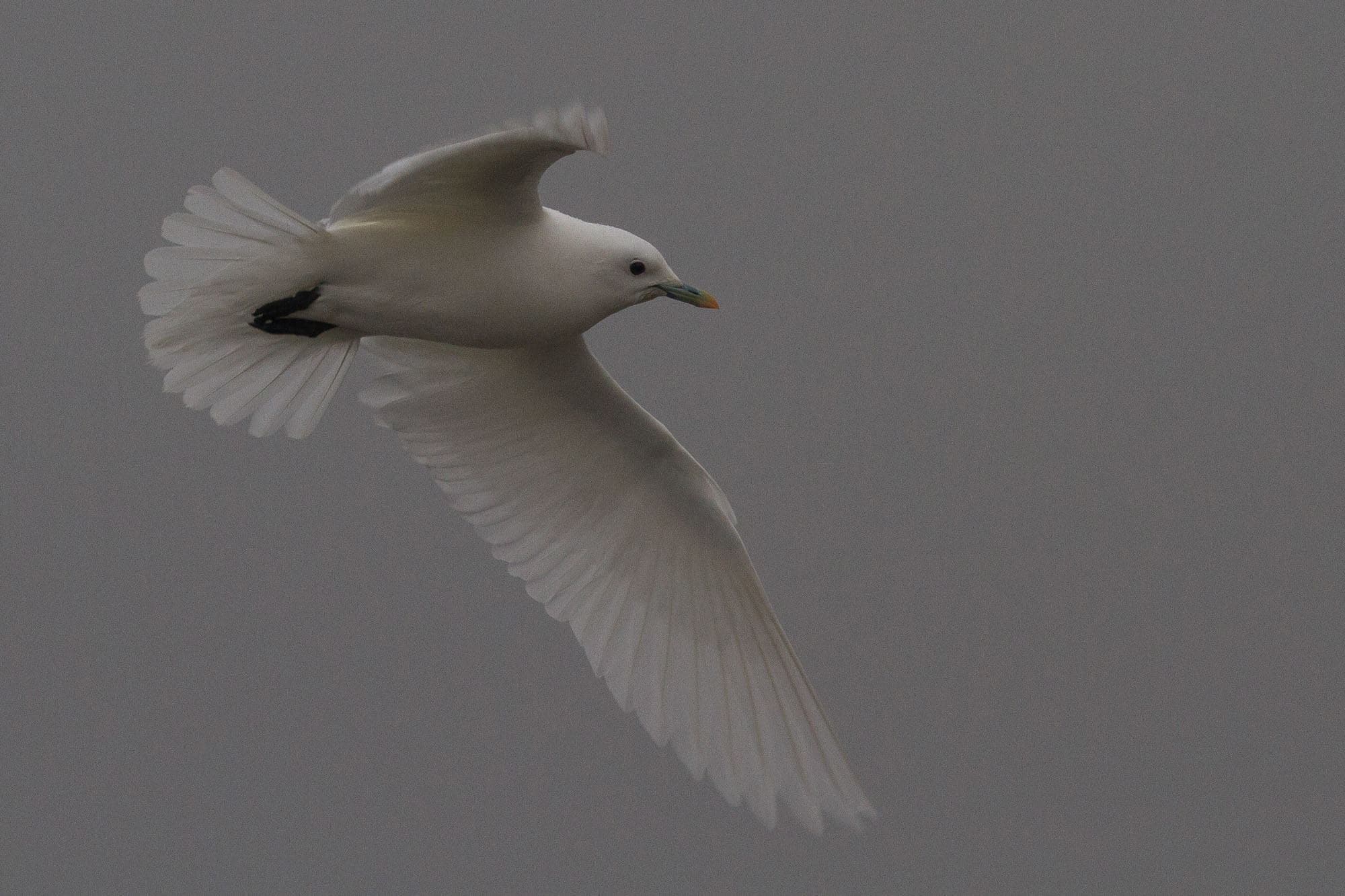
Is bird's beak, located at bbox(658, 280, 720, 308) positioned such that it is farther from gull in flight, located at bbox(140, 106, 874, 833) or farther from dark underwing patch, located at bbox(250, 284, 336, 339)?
dark underwing patch, located at bbox(250, 284, 336, 339)

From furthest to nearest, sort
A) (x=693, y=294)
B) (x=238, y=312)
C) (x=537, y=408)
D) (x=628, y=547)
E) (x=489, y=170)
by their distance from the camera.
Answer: (x=628, y=547) → (x=537, y=408) → (x=693, y=294) → (x=238, y=312) → (x=489, y=170)

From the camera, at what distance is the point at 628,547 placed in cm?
738

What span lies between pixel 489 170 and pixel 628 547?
6.27 ft

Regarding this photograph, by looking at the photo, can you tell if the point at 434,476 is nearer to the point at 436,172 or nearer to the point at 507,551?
the point at 507,551

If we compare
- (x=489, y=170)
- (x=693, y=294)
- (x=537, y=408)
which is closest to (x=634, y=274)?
(x=693, y=294)

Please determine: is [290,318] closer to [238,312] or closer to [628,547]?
[238,312]

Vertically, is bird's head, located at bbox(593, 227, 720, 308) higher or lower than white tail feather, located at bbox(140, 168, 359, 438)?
lower

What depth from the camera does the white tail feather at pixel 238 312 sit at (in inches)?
235

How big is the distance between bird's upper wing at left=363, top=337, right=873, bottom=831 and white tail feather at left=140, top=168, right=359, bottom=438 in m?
0.55

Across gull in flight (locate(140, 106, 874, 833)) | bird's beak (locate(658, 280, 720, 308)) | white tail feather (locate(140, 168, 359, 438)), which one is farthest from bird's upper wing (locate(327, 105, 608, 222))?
bird's beak (locate(658, 280, 720, 308))

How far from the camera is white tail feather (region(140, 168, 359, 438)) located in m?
5.96

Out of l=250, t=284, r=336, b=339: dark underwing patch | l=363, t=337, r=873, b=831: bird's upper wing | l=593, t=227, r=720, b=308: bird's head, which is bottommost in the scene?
l=363, t=337, r=873, b=831: bird's upper wing

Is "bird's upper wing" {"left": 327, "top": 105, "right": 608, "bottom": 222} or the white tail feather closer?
"bird's upper wing" {"left": 327, "top": 105, "right": 608, "bottom": 222}

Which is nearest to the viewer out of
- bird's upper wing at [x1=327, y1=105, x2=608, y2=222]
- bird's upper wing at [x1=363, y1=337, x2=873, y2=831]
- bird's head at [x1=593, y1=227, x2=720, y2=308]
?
bird's upper wing at [x1=327, y1=105, x2=608, y2=222]
